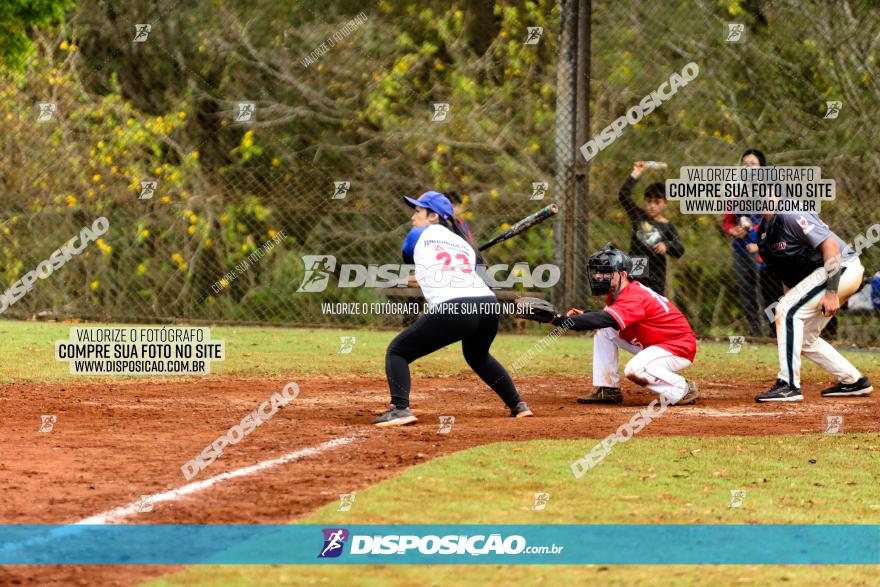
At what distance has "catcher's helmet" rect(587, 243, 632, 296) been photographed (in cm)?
956

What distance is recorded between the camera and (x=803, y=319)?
33.5 ft

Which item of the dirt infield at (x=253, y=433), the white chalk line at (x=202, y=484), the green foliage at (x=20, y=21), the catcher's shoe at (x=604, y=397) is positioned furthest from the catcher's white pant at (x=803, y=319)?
the green foliage at (x=20, y=21)

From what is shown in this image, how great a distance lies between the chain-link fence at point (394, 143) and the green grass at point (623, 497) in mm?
7713

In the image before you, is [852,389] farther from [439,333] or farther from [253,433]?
[253,433]

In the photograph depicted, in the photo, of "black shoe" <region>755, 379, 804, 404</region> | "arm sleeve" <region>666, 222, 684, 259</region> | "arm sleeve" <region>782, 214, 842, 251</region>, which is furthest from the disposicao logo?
"arm sleeve" <region>666, 222, 684, 259</region>

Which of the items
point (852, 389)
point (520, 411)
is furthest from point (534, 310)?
point (852, 389)

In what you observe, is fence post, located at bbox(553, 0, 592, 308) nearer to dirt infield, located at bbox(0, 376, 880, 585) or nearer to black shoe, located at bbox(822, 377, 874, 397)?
dirt infield, located at bbox(0, 376, 880, 585)

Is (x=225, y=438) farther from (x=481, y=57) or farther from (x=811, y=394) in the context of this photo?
(x=481, y=57)

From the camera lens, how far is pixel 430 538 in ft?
17.6

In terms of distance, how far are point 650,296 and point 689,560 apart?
4755 millimetres

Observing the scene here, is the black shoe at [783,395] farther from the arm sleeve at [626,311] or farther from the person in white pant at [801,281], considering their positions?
the arm sleeve at [626,311]

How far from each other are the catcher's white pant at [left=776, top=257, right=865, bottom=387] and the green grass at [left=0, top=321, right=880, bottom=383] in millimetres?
1719

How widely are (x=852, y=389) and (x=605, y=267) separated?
2585 mm

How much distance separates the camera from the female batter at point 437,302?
8.57m
